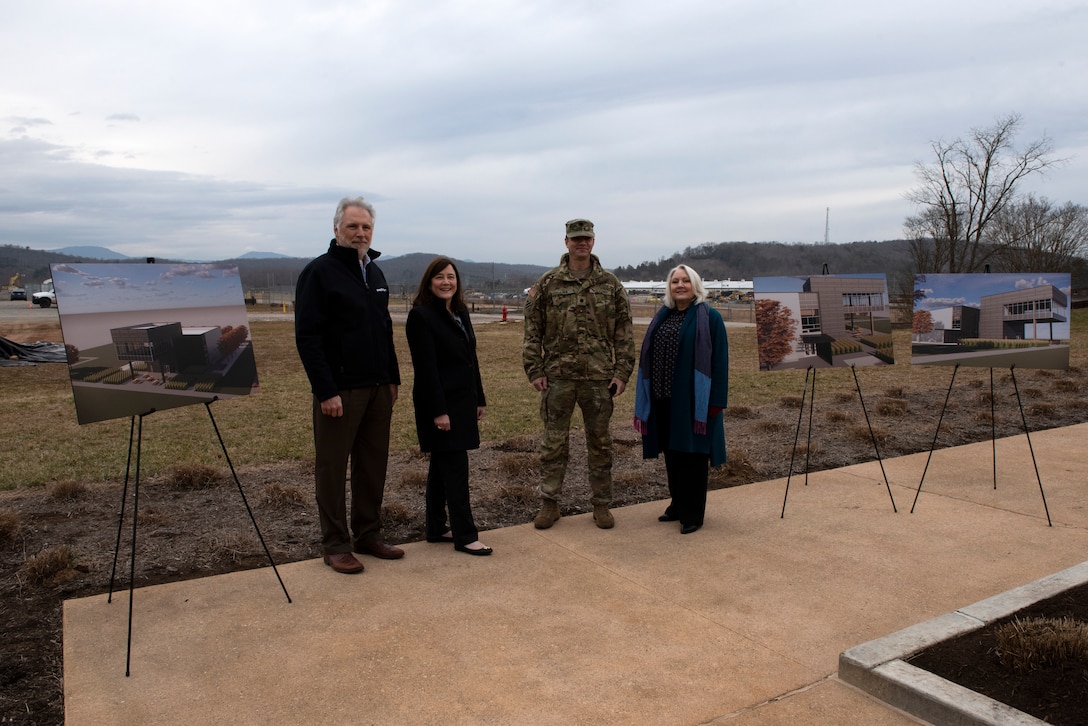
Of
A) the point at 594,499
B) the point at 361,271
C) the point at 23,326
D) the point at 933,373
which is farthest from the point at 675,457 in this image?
the point at 23,326

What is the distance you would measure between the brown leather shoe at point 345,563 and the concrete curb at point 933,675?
2506 mm

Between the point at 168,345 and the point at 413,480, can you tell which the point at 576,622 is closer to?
the point at 168,345

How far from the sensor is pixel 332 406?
4.23 meters

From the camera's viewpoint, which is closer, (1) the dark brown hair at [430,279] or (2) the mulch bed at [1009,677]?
(2) the mulch bed at [1009,677]

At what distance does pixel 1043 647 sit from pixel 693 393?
96.5 inches

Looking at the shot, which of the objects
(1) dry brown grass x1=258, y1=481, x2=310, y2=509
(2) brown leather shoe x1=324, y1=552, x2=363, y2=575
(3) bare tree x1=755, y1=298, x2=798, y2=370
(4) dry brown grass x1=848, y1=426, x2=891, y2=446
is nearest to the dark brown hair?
(2) brown leather shoe x1=324, y1=552, x2=363, y2=575

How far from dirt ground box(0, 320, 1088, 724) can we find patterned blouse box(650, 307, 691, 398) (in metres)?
1.17

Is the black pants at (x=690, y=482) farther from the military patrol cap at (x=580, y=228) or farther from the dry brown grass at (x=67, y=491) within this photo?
the dry brown grass at (x=67, y=491)

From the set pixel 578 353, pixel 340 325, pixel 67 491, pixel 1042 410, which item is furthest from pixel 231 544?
pixel 1042 410

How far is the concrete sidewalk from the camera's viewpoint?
3.09 meters

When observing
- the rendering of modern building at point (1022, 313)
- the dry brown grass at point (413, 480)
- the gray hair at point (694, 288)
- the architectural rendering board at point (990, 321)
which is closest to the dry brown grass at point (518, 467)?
the dry brown grass at point (413, 480)

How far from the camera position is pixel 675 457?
534 centimetres

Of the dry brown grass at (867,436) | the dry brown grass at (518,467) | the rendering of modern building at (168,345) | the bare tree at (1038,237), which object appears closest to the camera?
the rendering of modern building at (168,345)

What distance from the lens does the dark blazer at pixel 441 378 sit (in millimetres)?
4633
